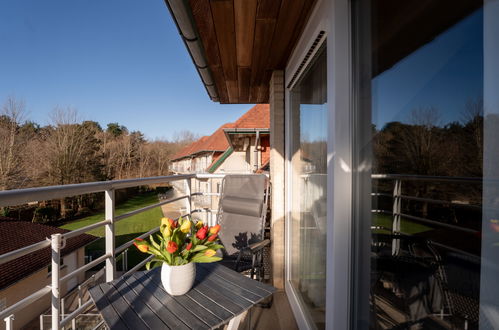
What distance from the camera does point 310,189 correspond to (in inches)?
75.9

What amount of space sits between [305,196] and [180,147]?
135 ft

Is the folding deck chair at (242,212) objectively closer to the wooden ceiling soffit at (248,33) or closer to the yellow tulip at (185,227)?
the wooden ceiling soffit at (248,33)

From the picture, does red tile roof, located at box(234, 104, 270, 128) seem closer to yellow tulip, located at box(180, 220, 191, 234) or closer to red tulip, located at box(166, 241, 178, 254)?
yellow tulip, located at box(180, 220, 191, 234)

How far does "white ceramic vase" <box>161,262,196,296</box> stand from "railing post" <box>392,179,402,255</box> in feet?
2.64

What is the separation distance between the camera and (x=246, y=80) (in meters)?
3.10

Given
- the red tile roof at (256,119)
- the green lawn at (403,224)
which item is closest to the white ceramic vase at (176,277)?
the green lawn at (403,224)

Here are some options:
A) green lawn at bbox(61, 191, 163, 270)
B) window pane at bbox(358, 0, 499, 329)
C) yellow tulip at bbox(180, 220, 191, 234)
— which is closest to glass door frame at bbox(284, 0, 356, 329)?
window pane at bbox(358, 0, 499, 329)

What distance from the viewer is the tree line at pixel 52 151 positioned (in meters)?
15.3

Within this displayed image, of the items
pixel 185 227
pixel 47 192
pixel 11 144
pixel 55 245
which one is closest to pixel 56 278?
pixel 55 245

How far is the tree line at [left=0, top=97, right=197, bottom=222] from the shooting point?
50.1 ft

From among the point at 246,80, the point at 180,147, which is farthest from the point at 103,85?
the point at 246,80

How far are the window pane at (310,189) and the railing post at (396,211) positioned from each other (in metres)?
0.65

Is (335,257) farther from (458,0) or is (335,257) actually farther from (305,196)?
(458,0)

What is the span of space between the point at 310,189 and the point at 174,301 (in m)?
1.18
